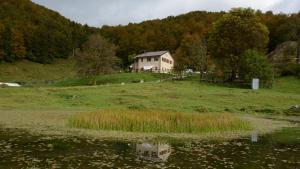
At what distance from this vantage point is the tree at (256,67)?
82.3m

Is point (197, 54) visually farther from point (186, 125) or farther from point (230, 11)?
point (186, 125)

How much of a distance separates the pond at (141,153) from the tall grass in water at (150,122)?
13.0ft

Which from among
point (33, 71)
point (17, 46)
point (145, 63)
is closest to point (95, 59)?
point (145, 63)

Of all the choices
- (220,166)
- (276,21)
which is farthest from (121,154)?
(276,21)

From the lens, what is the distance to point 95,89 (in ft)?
221

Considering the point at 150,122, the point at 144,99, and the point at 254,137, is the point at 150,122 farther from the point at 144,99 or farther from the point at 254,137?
the point at 144,99

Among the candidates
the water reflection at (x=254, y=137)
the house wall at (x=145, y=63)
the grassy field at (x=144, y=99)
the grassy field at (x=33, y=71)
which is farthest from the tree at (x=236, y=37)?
the water reflection at (x=254, y=137)

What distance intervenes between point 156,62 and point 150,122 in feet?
303

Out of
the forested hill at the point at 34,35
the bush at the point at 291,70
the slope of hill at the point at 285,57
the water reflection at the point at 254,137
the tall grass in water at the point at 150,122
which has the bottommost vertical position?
the water reflection at the point at 254,137

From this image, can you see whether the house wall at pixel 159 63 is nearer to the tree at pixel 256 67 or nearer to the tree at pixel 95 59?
the tree at pixel 95 59

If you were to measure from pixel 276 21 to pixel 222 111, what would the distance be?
95.2m

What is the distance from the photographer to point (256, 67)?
8262 cm

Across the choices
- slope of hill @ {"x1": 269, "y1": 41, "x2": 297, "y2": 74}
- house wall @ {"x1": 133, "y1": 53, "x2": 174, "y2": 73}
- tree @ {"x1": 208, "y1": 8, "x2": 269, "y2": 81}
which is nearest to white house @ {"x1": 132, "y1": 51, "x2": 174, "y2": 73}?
house wall @ {"x1": 133, "y1": 53, "x2": 174, "y2": 73}

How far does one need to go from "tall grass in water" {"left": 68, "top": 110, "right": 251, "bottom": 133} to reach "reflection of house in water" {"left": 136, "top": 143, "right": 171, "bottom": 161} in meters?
5.57
